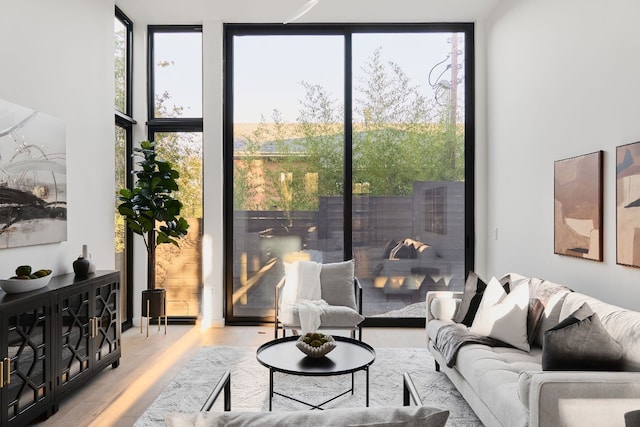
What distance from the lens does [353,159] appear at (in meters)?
5.75

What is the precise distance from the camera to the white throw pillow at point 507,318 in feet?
10.5

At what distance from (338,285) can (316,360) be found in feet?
5.92

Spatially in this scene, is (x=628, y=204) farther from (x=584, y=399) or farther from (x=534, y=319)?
(x=584, y=399)

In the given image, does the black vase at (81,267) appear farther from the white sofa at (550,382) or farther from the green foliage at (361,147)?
the white sofa at (550,382)

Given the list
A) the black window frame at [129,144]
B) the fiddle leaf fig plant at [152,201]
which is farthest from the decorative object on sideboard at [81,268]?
the black window frame at [129,144]

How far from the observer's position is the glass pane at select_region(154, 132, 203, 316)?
5848 mm

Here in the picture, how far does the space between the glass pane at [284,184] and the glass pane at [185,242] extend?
46 centimetres

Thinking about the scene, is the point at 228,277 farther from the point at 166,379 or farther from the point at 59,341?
the point at 59,341

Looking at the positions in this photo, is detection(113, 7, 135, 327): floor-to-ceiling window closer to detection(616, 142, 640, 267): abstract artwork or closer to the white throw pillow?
the white throw pillow

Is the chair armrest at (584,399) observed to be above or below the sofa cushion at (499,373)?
above

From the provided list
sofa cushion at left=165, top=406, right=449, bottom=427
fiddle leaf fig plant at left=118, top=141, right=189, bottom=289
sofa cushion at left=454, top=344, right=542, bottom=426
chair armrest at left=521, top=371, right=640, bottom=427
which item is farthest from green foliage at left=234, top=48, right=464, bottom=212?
sofa cushion at left=165, top=406, right=449, bottom=427

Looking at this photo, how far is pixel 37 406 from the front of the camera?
3.00 m

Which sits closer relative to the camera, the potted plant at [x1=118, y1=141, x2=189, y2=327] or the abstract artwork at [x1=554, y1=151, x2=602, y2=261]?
the abstract artwork at [x1=554, y1=151, x2=602, y2=261]

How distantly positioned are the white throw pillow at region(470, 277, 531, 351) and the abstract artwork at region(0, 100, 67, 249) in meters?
3.23
